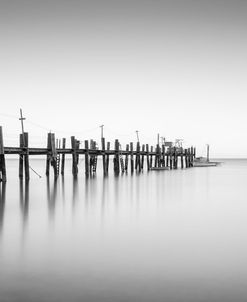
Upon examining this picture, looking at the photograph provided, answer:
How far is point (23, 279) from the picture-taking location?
4.50m

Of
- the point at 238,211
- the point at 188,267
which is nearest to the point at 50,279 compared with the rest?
the point at 188,267

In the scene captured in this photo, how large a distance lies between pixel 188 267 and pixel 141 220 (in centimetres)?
442

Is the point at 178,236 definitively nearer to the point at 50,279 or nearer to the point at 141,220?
the point at 141,220

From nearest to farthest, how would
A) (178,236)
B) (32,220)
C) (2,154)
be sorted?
(178,236) → (32,220) → (2,154)

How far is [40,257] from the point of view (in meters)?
5.59

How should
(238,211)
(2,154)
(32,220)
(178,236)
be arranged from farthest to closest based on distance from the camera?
(2,154) → (238,211) → (32,220) → (178,236)

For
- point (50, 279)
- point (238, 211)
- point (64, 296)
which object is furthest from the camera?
point (238, 211)

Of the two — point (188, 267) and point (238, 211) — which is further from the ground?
point (188, 267)

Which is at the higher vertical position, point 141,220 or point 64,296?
point 64,296

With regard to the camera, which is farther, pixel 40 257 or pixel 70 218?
pixel 70 218

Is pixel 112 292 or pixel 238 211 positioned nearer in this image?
pixel 112 292

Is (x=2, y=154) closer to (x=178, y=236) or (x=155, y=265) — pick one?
(x=178, y=236)

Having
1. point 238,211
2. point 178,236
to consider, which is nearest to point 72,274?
point 178,236

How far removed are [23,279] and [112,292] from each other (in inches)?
46.3
